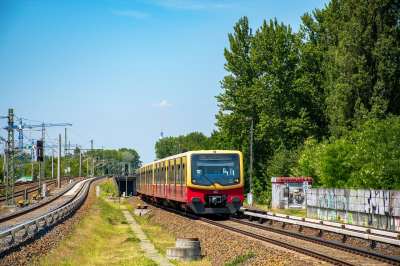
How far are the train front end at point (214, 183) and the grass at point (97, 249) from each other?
3.67m

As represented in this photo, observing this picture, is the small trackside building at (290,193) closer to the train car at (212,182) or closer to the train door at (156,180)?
the train door at (156,180)

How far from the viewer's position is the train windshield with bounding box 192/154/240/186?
2223 centimetres

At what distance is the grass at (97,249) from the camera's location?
12.9 metres

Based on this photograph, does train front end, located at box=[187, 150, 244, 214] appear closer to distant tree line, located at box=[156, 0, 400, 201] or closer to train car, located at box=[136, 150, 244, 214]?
train car, located at box=[136, 150, 244, 214]

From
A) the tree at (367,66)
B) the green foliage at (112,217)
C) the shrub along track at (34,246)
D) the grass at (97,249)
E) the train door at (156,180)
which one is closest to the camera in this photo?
the shrub along track at (34,246)

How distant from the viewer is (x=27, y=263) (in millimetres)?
11008

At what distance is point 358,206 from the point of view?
75.4 feet

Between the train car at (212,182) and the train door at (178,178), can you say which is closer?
the train car at (212,182)

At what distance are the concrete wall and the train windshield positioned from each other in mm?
6351

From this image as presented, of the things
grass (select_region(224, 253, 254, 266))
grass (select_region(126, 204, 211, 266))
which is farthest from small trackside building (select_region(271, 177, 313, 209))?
grass (select_region(224, 253, 254, 266))

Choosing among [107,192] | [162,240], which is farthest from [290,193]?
[107,192]

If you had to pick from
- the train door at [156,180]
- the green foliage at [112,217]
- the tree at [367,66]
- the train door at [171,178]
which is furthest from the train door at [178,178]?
the tree at [367,66]

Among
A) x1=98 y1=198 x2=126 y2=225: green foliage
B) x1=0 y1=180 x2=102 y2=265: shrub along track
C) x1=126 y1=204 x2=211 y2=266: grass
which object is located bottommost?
x1=98 y1=198 x2=126 y2=225: green foliage

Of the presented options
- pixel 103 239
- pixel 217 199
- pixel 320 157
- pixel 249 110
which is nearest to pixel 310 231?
pixel 217 199
